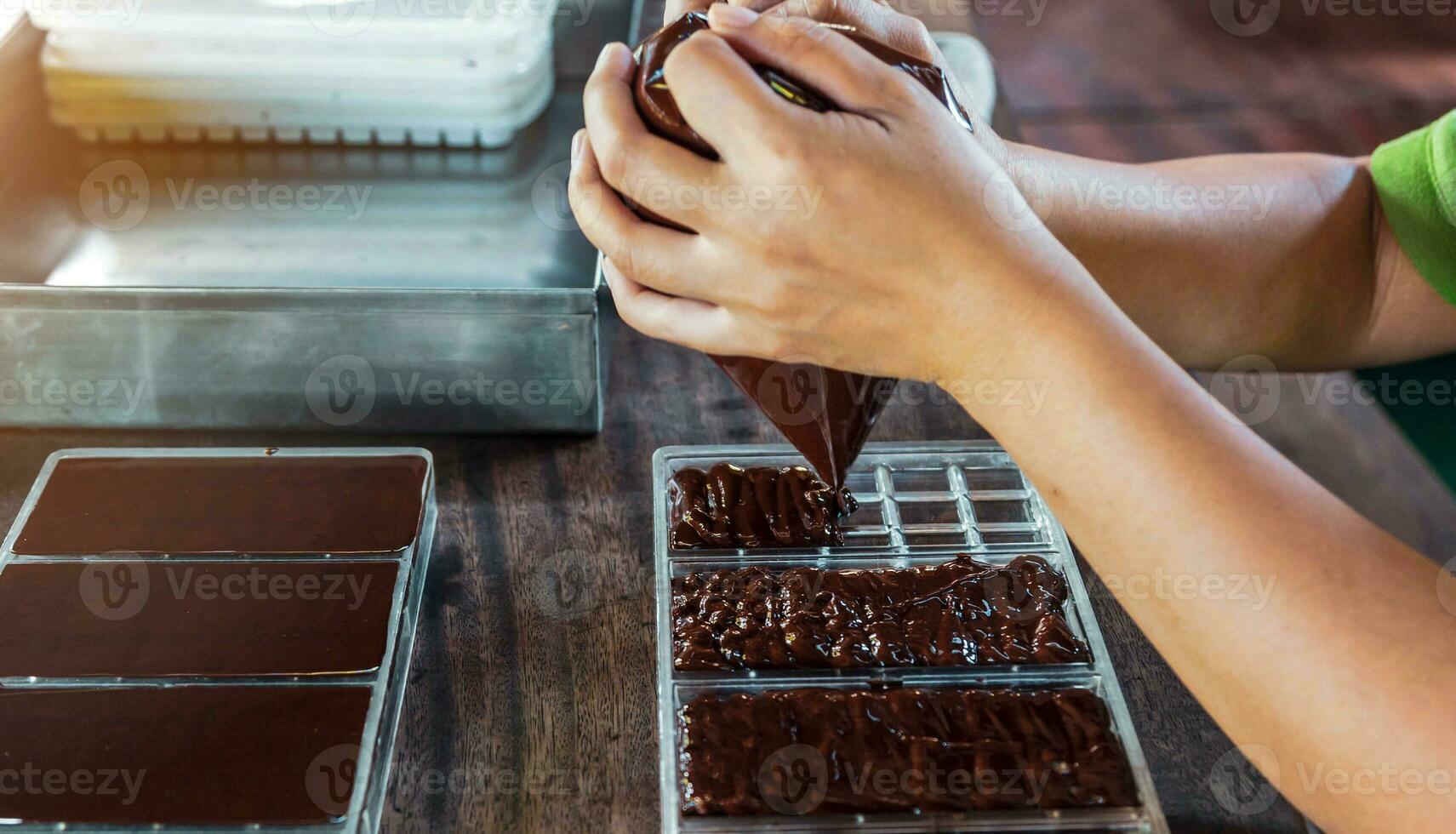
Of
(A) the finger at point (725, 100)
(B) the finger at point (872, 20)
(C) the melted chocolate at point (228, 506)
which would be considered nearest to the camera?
(A) the finger at point (725, 100)

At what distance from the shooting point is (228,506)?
45.3 inches

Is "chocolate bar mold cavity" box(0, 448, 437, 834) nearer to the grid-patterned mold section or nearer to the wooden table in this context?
the wooden table

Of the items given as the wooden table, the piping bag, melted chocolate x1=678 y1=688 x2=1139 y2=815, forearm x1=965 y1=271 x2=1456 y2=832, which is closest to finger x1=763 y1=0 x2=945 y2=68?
the piping bag

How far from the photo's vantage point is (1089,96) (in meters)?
3.72

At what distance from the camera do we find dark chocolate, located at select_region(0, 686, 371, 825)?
887mm

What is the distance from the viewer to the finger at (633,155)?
2.61ft

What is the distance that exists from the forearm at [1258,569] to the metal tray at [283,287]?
0.55 meters

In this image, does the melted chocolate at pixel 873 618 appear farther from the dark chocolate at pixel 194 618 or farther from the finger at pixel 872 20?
the finger at pixel 872 20

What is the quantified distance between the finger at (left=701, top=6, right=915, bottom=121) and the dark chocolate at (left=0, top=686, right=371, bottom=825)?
2.02ft

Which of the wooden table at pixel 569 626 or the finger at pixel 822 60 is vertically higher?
the finger at pixel 822 60

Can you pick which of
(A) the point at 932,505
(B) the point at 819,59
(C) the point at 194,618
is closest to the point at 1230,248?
(A) the point at 932,505

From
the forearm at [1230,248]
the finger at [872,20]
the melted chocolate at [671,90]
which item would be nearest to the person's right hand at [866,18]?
the finger at [872,20]

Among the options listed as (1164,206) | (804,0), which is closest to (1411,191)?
(1164,206)

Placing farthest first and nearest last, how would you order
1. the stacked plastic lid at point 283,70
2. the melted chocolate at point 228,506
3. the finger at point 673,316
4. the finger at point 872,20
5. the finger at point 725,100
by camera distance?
the stacked plastic lid at point 283,70, the melted chocolate at point 228,506, the finger at point 872,20, the finger at point 673,316, the finger at point 725,100
